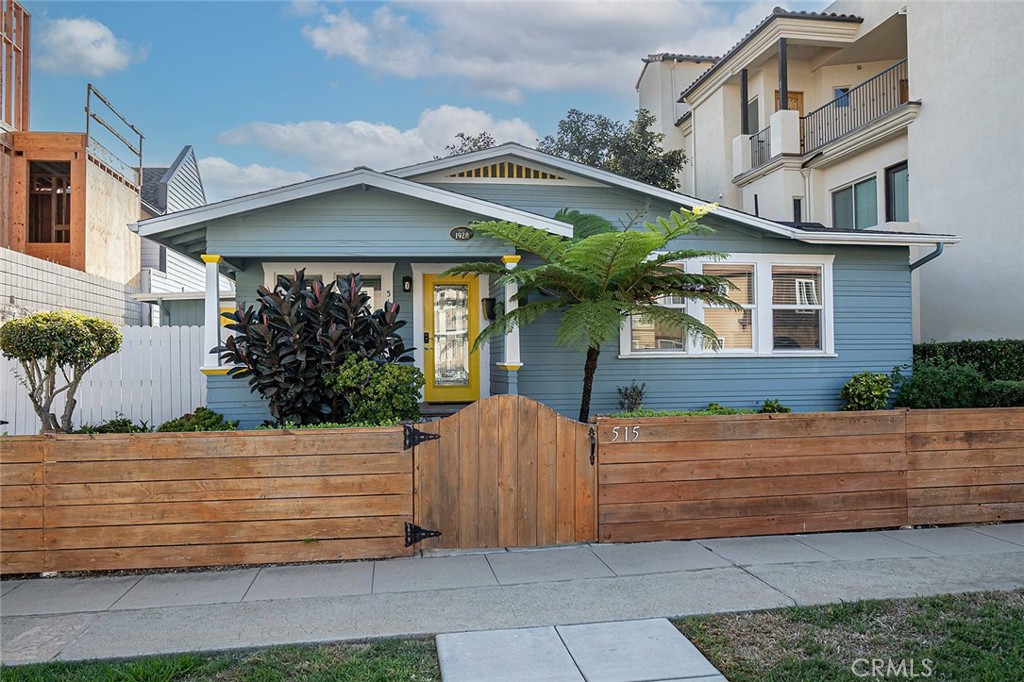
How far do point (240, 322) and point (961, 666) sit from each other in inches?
266

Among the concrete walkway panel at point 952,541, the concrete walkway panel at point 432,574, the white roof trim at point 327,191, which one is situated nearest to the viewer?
the concrete walkway panel at point 432,574

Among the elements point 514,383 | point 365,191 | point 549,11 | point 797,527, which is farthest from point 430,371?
point 549,11

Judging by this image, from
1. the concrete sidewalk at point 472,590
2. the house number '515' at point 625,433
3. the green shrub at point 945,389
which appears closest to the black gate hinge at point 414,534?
the concrete sidewalk at point 472,590

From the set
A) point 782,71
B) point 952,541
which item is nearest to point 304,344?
point 952,541

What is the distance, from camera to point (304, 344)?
7402 millimetres

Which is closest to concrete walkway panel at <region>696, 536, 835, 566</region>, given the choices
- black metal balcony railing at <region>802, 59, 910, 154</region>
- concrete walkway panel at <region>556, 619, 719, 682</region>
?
concrete walkway panel at <region>556, 619, 719, 682</region>

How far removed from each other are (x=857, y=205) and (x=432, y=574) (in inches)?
571

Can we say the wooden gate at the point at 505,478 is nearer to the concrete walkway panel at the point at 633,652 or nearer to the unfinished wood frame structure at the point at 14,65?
the concrete walkway panel at the point at 633,652

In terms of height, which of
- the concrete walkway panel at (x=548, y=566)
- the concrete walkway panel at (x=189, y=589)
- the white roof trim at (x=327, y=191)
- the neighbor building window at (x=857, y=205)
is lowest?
the concrete walkway panel at (x=189, y=589)

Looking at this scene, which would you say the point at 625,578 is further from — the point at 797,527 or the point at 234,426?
the point at 234,426

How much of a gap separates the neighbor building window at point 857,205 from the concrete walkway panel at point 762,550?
38.4 feet

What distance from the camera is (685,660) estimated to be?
3.76 m

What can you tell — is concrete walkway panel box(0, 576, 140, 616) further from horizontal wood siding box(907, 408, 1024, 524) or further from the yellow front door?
horizontal wood siding box(907, 408, 1024, 524)

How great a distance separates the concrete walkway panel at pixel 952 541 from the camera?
5797mm
